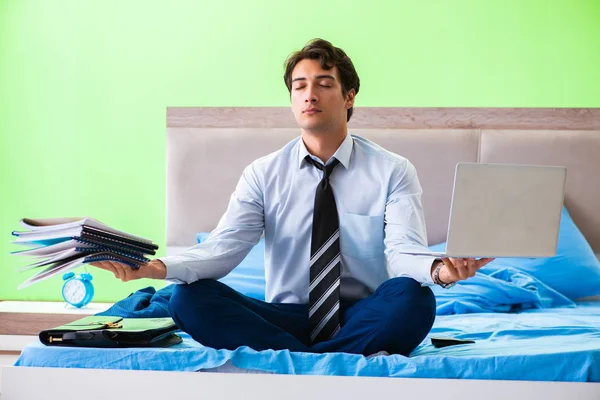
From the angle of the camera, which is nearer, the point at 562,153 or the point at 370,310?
the point at 370,310

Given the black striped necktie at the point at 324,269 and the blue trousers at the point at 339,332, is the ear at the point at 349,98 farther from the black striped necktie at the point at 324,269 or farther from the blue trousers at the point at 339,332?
the blue trousers at the point at 339,332

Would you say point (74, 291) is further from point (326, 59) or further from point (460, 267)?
point (460, 267)

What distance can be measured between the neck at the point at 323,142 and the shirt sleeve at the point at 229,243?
0.20 metres

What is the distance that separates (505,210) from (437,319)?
38.5 inches

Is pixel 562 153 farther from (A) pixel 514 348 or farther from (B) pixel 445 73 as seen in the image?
(A) pixel 514 348

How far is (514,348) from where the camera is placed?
6.30 ft

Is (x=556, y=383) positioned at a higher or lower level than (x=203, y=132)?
lower

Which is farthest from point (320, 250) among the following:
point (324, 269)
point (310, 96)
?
point (310, 96)

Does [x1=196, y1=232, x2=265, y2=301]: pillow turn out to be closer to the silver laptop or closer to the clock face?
the clock face

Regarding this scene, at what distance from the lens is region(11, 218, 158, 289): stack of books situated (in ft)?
5.67

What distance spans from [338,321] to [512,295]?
3.10 feet

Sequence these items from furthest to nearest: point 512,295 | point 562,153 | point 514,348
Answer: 1. point 562,153
2. point 512,295
3. point 514,348

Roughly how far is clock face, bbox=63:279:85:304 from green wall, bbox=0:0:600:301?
1.12 ft

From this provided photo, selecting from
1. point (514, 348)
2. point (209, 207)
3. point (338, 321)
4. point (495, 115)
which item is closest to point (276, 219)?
point (338, 321)
